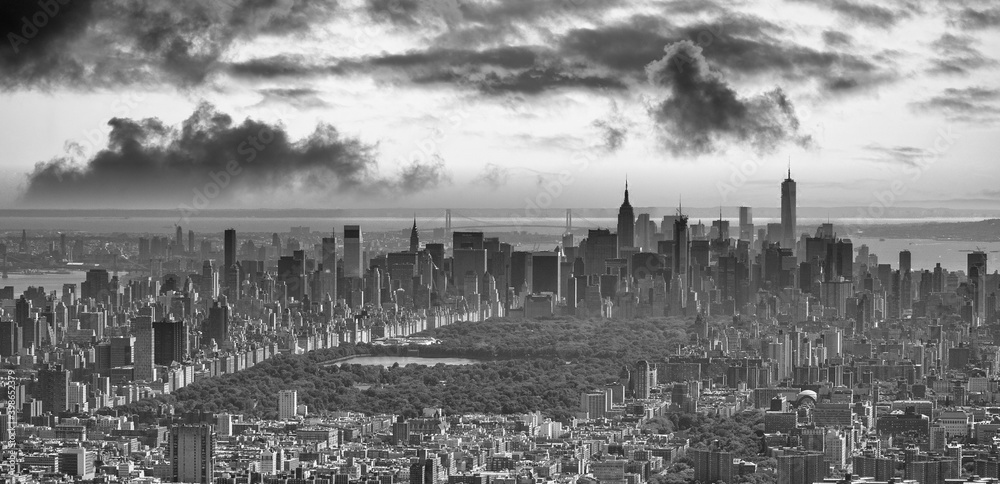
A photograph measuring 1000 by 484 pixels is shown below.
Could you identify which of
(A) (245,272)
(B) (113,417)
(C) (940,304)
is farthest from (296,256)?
(B) (113,417)

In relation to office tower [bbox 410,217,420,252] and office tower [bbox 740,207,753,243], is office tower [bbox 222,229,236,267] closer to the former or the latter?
office tower [bbox 410,217,420,252]

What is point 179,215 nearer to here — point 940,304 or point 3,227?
point 3,227

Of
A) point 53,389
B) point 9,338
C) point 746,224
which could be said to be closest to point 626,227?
point 746,224

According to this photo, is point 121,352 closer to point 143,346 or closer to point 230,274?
point 143,346

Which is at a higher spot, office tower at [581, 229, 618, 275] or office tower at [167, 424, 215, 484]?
office tower at [581, 229, 618, 275]

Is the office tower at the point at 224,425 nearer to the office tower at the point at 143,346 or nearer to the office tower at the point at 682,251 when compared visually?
the office tower at the point at 143,346

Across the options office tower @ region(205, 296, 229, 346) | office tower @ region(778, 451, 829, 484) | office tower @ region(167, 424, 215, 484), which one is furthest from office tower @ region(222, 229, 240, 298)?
office tower @ region(778, 451, 829, 484)

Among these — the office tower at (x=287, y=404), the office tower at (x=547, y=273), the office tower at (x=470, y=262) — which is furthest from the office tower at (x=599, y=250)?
the office tower at (x=287, y=404)
